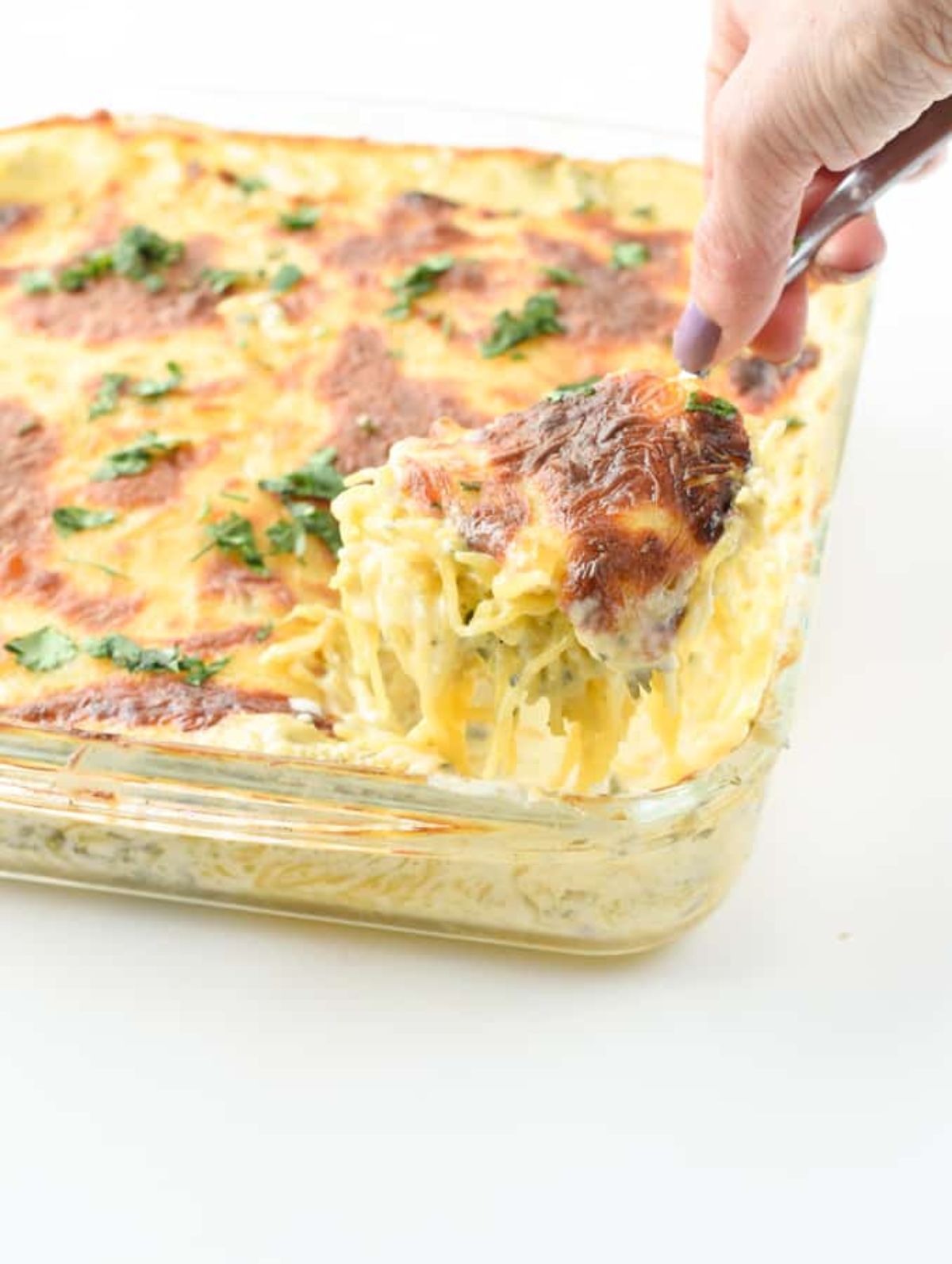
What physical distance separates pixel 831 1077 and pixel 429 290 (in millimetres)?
1511

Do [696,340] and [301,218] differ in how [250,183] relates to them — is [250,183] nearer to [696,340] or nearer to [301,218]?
[301,218]

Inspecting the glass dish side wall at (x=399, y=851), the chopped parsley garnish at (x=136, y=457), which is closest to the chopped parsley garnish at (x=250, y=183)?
the chopped parsley garnish at (x=136, y=457)

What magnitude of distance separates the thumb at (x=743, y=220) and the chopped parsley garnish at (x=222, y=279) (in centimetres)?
98

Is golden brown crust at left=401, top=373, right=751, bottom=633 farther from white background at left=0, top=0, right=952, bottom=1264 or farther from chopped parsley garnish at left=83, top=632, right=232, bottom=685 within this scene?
white background at left=0, top=0, right=952, bottom=1264

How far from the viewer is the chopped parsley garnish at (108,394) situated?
9.96 ft

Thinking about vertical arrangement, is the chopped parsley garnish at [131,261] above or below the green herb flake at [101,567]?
above

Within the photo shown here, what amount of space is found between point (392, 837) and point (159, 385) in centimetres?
107

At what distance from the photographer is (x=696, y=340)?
259cm

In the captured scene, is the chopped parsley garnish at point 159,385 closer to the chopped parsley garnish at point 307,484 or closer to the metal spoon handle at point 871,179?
the chopped parsley garnish at point 307,484

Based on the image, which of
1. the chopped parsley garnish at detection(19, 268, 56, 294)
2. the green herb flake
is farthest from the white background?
the chopped parsley garnish at detection(19, 268, 56, 294)

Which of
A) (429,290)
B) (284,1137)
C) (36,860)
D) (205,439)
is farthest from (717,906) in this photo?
(429,290)

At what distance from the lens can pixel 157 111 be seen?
373cm

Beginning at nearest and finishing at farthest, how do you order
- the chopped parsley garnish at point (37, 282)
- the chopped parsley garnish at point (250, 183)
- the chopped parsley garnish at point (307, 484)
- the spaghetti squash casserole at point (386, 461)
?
the spaghetti squash casserole at point (386, 461), the chopped parsley garnish at point (307, 484), the chopped parsley garnish at point (37, 282), the chopped parsley garnish at point (250, 183)

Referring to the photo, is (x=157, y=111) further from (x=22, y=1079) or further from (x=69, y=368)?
(x=22, y=1079)
